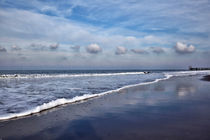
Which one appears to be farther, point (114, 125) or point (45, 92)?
point (45, 92)

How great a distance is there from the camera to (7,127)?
4723 millimetres

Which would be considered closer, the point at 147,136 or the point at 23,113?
the point at 147,136

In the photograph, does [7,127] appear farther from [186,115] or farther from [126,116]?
[186,115]

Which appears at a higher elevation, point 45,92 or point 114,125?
point 45,92

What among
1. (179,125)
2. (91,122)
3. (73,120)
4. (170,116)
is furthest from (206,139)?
(73,120)

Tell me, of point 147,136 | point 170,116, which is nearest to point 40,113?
point 147,136

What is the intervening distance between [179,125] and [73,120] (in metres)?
3.17

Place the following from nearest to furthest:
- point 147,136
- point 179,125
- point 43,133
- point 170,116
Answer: point 147,136 → point 43,133 → point 179,125 → point 170,116

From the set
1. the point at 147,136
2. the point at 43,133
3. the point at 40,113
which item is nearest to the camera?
the point at 147,136

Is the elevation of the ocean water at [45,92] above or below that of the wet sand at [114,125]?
above

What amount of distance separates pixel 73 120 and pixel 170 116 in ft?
10.6

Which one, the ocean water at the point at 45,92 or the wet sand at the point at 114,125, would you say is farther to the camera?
the ocean water at the point at 45,92

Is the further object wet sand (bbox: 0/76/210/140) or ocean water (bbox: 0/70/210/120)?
ocean water (bbox: 0/70/210/120)

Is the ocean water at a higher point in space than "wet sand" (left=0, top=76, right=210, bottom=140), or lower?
higher
